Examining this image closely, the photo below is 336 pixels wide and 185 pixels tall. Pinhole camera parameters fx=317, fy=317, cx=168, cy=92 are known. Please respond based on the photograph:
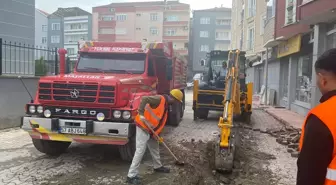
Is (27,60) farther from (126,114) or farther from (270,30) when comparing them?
(270,30)

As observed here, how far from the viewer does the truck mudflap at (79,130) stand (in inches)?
217

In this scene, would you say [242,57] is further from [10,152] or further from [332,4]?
[10,152]

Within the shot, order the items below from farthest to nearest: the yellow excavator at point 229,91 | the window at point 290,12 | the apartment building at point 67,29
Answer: the apartment building at point 67,29
the window at point 290,12
the yellow excavator at point 229,91

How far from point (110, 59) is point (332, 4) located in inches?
250

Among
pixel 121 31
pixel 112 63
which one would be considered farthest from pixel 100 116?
pixel 121 31

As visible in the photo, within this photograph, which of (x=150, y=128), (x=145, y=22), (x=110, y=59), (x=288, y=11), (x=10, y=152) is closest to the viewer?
(x=150, y=128)

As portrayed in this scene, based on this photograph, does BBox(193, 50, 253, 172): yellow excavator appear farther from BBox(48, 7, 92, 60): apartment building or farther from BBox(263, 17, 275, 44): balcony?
BBox(48, 7, 92, 60): apartment building

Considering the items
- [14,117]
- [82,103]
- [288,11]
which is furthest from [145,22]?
[82,103]

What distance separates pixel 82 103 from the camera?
19.2 feet

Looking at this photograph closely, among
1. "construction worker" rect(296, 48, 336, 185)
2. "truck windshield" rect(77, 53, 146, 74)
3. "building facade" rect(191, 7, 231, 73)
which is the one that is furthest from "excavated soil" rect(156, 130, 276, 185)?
"building facade" rect(191, 7, 231, 73)

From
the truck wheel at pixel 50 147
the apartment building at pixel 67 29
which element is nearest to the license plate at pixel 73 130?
the truck wheel at pixel 50 147

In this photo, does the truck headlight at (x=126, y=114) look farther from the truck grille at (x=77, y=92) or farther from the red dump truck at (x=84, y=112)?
the truck grille at (x=77, y=92)

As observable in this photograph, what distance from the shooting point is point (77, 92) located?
A: 19.3 ft

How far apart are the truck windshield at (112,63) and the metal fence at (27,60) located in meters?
3.17
